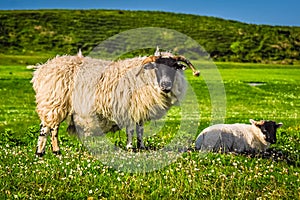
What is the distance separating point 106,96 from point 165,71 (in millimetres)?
1361

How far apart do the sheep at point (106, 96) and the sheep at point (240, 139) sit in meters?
1.20

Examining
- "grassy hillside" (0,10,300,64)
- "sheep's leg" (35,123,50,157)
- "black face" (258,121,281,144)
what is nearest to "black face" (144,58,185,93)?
"black face" (258,121,281,144)

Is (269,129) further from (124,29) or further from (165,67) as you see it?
(124,29)

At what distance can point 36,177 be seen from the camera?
7.45 meters

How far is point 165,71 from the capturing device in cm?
960

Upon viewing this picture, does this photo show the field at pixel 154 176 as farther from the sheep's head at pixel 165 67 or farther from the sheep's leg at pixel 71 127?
the sheep's head at pixel 165 67

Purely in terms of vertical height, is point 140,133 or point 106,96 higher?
point 106,96

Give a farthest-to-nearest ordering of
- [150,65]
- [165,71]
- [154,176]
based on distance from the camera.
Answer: [150,65] → [165,71] → [154,176]

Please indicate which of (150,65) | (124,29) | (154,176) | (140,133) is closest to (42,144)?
(140,133)

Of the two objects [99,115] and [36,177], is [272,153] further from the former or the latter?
[36,177]

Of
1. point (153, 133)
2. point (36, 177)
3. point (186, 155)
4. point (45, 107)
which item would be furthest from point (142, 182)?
point (153, 133)

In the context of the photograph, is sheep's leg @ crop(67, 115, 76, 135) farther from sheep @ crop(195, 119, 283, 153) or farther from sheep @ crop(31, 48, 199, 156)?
sheep @ crop(195, 119, 283, 153)

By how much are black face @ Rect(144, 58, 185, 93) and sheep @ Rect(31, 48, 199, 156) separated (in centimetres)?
4

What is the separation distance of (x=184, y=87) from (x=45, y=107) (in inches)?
115
